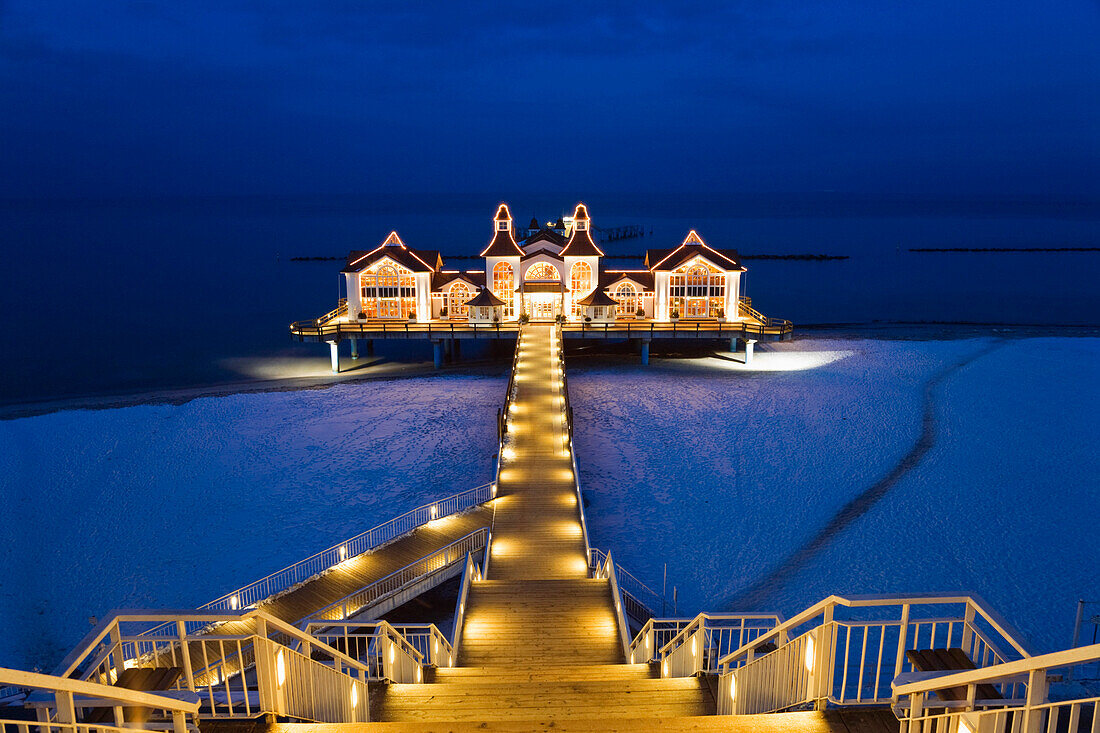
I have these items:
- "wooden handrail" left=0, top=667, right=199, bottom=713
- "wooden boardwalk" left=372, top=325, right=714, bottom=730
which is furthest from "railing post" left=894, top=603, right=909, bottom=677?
"wooden handrail" left=0, top=667, right=199, bottom=713

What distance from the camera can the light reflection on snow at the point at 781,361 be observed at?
36188 mm

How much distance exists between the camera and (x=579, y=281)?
39781 millimetres

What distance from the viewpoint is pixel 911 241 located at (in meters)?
122

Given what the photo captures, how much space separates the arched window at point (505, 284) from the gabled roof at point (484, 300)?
1149mm

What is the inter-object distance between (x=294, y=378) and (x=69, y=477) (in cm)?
1406

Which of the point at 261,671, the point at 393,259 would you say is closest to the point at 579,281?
the point at 393,259

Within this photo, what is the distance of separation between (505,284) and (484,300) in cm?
206

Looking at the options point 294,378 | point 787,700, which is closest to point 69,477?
point 294,378

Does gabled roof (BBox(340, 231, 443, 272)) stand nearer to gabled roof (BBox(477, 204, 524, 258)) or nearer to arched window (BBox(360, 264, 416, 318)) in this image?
arched window (BBox(360, 264, 416, 318))

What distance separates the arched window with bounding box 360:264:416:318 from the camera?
128 feet

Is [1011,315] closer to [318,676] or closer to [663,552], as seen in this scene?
[663,552]

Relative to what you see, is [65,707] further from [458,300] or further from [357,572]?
[458,300]

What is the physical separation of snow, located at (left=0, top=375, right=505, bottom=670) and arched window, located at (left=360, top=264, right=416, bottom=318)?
8.97m

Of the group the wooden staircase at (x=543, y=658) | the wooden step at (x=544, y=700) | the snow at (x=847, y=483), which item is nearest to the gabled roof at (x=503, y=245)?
the snow at (x=847, y=483)
